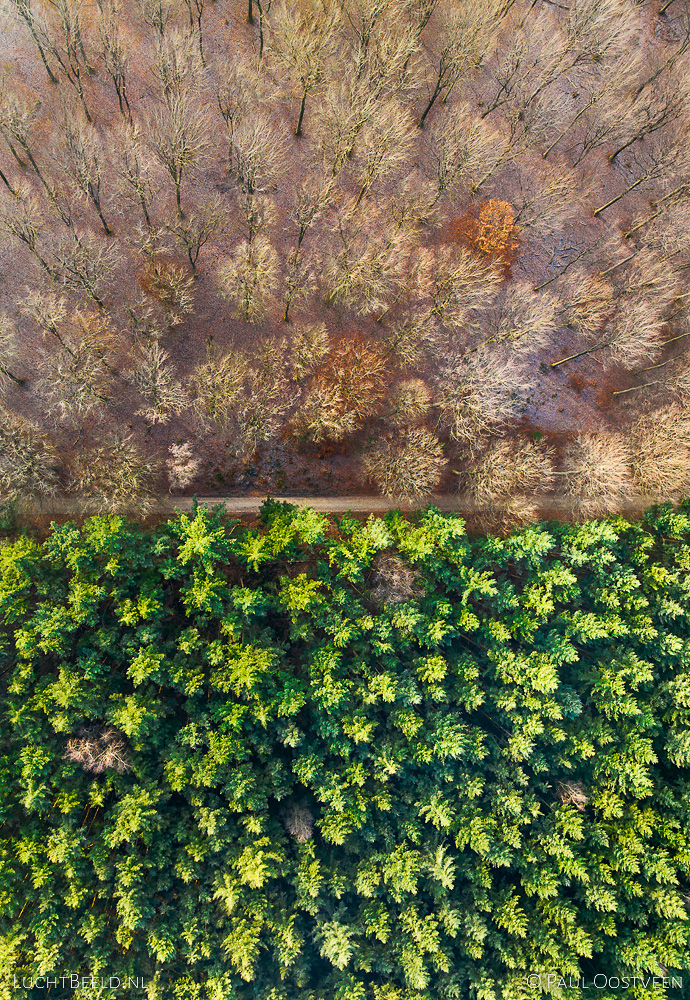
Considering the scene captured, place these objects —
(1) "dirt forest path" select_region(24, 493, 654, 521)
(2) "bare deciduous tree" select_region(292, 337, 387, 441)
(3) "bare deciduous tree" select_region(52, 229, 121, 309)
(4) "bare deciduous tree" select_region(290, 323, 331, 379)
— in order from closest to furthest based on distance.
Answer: (3) "bare deciduous tree" select_region(52, 229, 121, 309)
(1) "dirt forest path" select_region(24, 493, 654, 521)
(2) "bare deciduous tree" select_region(292, 337, 387, 441)
(4) "bare deciduous tree" select_region(290, 323, 331, 379)

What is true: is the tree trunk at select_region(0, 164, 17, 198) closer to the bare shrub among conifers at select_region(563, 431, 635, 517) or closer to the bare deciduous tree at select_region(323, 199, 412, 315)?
the bare deciduous tree at select_region(323, 199, 412, 315)

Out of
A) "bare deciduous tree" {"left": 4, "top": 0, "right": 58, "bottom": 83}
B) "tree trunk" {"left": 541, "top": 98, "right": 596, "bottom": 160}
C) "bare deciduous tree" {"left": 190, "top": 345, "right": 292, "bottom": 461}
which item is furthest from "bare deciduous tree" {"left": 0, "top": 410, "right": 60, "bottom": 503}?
"tree trunk" {"left": 541, "top": 98, "right": 596, "bottom": 160}

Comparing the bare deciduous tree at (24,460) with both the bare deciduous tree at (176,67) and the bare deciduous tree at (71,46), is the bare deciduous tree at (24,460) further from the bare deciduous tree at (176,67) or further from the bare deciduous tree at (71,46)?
the bare deciduous tree at (176,67)

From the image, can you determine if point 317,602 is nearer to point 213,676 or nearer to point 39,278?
point 213,676

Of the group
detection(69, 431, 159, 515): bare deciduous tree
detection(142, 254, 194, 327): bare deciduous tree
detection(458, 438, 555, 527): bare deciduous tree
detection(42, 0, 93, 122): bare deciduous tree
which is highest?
detection(42, 0, 93, 122): bare deciduous tree

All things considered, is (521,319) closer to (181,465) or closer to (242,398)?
(242,398)

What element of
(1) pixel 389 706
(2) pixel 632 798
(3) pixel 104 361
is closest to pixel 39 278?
(3) pixel 104 361

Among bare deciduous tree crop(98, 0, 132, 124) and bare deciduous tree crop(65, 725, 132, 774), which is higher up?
bare deciduous tree crop(98, 0, 132, 124)
